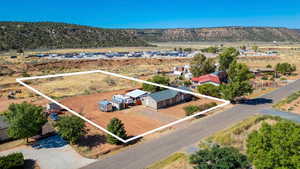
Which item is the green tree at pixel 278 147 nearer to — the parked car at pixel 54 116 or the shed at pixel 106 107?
the shed at pixel 106 107

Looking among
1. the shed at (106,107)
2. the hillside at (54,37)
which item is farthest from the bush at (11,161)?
the hillside at (54,37)

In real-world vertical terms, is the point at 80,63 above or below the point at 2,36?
below

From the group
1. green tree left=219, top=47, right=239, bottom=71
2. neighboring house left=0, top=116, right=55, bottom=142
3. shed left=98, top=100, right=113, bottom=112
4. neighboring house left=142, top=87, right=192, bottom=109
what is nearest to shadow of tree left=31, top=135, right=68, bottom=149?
neighboring house left=0, top=116, right=55, bottom=142

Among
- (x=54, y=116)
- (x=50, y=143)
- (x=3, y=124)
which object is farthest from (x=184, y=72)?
(x=3, y=124)

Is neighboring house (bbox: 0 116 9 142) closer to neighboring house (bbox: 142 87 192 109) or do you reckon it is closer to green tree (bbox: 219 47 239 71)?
neighboring house (bbox: 142 87 192 109)

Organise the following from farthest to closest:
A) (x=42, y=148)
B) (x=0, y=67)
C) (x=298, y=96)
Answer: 1. (x=0, y=67)
2. (x=298, y=96)
3. (x=42, y=148)

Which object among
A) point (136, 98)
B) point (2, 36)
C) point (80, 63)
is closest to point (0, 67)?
point (80, 63)

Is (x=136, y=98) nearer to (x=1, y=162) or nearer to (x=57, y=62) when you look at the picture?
(x=1, y=162)
